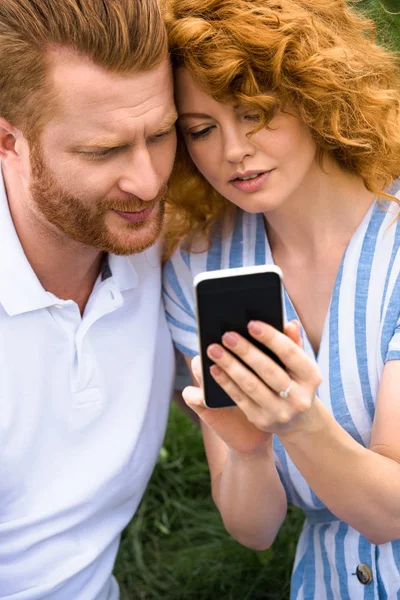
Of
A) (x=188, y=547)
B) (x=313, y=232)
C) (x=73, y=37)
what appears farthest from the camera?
(x=188, y=547)

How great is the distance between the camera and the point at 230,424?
219 cm

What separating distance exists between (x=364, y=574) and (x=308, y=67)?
1.46 m

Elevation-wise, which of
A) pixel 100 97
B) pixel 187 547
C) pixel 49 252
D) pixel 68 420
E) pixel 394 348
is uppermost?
pixel 100 97

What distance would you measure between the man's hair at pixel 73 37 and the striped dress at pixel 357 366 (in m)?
0.82

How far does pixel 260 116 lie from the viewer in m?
2.48

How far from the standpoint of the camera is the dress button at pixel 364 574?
2592 mm

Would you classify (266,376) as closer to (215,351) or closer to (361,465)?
(215,351)

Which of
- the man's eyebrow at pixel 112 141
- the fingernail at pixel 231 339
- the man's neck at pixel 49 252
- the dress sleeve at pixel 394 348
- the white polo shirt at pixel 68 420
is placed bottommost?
the white polo shirt at pixel 68 420

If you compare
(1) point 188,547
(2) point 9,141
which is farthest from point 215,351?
(1) point 188,547

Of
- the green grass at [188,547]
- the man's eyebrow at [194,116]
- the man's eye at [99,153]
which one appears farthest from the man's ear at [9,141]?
the green grass at [188,547]

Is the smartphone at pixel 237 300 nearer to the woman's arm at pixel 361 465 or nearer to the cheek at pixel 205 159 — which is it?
the woman's arm at pixel 361 465

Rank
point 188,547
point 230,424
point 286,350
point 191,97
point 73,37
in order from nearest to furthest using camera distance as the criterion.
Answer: point 286,350
point 230,424
point 73,37
point 191,97
point 188,547

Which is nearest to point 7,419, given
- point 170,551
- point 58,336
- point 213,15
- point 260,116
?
point 58,336

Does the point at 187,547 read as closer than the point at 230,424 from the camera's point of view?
No
